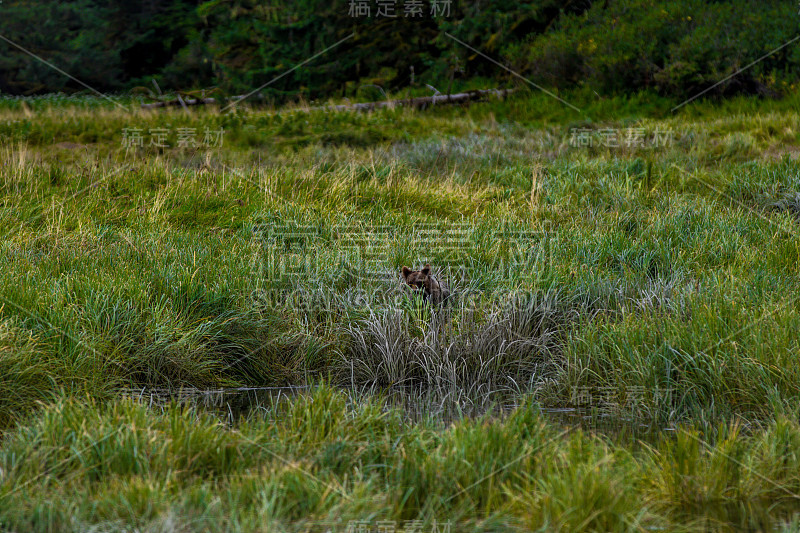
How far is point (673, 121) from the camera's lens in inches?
508

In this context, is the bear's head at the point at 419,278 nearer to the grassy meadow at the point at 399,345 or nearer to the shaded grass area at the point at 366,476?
the grassy meadow at the point at 399,345

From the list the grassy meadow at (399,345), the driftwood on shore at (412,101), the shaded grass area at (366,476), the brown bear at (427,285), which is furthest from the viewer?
the driftwood on shore at (412,101)

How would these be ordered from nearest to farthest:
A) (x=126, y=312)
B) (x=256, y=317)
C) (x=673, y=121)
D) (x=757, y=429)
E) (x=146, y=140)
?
(x=757, y=429) < (x=126, y=312) < (x=256, y=317) < (x=146, y=140) < (x=673, y=121)

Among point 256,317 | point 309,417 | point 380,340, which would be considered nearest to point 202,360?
point 256,317

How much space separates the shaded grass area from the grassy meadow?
0.04ft

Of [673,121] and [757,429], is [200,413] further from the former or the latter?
[673,121]

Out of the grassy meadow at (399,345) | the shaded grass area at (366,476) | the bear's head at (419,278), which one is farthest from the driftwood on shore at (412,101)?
the shaded grass area at (366,476)

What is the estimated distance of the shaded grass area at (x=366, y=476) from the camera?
272 centimetres

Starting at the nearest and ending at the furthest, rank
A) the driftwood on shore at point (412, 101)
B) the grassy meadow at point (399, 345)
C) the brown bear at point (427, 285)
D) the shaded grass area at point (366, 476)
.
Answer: the shaded grass area at point (366, 476) → the grassy meadow at point (399, 345) → the brown bear at point (427, 285) → the driftwood on shore at point (412, 101)

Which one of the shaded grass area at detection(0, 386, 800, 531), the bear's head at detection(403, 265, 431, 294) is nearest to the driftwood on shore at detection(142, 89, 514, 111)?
the bear's head at detection(403, 265, 431, 294)

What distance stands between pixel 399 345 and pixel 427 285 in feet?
1.91

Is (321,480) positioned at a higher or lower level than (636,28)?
lower

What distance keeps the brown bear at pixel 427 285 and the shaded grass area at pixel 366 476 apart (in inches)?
71.0

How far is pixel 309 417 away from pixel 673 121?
1118 cm
